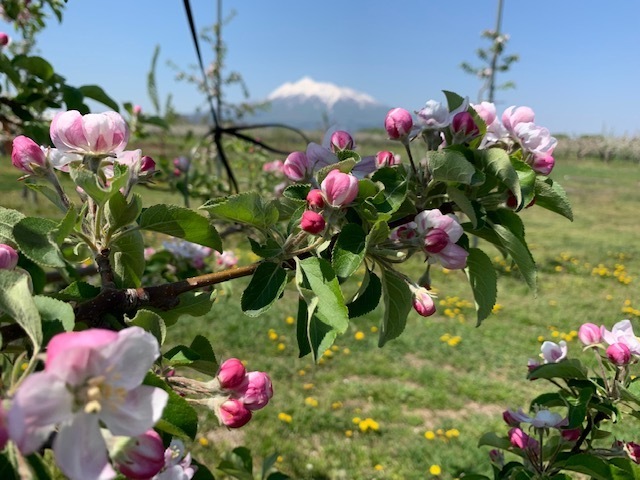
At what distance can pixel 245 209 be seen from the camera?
713mm

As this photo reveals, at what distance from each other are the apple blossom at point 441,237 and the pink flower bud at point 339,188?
109 millimetres

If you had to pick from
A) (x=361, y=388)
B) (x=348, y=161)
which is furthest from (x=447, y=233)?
(x=361, y=388)

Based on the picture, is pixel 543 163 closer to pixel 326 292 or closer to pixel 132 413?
pixel 326 292

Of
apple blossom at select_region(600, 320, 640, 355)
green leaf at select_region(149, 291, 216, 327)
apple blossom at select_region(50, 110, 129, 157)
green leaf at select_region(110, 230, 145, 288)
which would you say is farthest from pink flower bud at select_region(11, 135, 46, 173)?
apple blossom at select_region(600, 320, 640, 355)

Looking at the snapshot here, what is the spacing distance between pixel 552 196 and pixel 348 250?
345mm

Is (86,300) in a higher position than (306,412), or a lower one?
higher

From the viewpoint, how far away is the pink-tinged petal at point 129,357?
15.9 inches

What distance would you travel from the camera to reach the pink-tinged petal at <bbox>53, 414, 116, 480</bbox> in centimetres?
38

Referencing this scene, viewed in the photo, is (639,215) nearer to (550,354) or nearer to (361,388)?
(361,388)

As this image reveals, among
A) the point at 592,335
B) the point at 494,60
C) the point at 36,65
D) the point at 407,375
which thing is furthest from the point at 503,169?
the point at 494,60

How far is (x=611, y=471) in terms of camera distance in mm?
945

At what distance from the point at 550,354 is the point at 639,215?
Answer: 13009mm

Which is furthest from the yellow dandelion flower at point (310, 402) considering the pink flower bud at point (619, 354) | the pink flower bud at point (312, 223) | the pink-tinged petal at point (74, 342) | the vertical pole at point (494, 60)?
the vertical pole at point (494, 60)

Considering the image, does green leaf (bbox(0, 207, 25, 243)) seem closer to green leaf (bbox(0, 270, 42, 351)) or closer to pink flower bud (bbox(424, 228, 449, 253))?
green leaf (bbox(0, 270, 42, 351))
